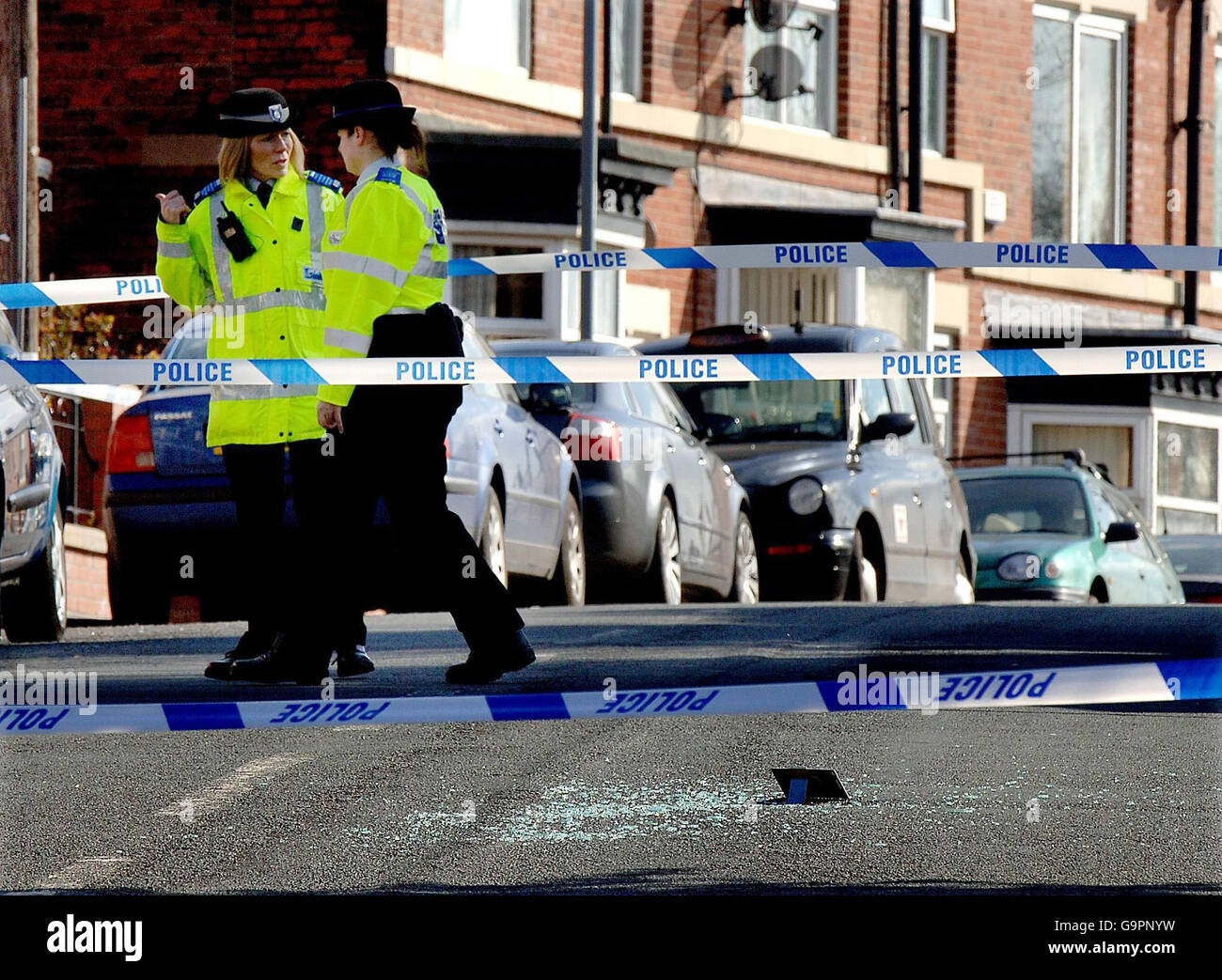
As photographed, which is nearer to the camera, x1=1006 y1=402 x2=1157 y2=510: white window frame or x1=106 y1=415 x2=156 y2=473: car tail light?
x1=106 y1=415 x2=156 y2=473: car tail light

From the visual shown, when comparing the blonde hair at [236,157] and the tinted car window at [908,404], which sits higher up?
the blonde hair at [236,157]

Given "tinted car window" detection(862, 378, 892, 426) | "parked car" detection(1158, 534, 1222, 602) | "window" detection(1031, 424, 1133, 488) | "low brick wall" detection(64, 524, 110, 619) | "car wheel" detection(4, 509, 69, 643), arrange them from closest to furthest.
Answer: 1. "car wheel" detection(4, 509, 69, 643)
2. "tinted car window" detection(862, 378, 892, 426)
3. "low brick wall" detection(64, 524, 110, 619)
4. "parked car" detection(1158, 534, 1222, 602)
5. "window" detection(1031, 424, 1133, 488)

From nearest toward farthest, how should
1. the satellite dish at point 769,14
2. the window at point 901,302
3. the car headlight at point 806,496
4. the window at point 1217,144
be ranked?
1. the car headlight at point 806,496
2. the satellite dish at point 769,14
3. the window at point 901,302
4. the window at point 1217,144

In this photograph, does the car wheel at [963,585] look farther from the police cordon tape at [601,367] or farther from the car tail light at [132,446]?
the police cordon tape at [601,367]

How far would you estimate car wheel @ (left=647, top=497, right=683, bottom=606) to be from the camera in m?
15.1

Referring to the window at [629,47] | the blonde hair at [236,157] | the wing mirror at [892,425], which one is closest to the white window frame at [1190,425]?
the window at [629,47]

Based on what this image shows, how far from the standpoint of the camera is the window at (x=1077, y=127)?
30781 mm

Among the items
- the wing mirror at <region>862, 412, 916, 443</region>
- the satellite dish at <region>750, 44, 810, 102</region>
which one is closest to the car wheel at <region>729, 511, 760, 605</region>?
the wing mirror at <region>862, 412, 916, 443</region>

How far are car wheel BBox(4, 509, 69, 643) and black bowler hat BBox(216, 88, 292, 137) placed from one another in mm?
4243

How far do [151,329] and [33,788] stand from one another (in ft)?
48.9

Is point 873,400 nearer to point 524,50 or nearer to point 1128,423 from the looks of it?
point 524,50

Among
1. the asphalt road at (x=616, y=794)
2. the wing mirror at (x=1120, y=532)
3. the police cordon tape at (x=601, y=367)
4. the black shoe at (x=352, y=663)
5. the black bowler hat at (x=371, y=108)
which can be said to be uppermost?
the black bowler hat at (x=371, y=108)

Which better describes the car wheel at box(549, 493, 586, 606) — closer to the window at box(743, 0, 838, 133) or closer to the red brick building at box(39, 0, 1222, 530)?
the red brick building at box(39, 0, 1222, 530)

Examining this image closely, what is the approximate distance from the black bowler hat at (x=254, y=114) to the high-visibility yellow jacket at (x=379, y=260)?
49 centimetres
